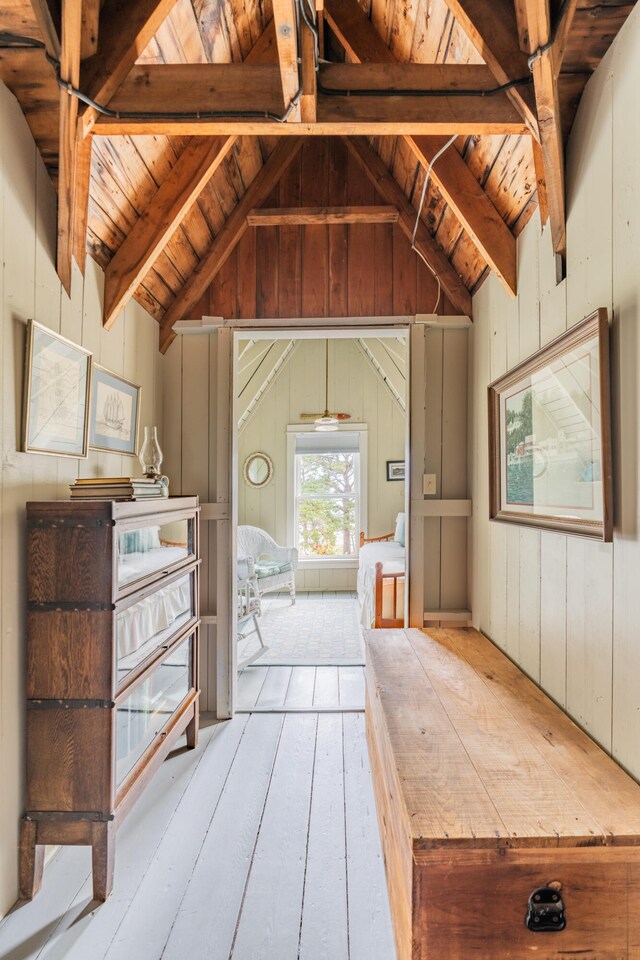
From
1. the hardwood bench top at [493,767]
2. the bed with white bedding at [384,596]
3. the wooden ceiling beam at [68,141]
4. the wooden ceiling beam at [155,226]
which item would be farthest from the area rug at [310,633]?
the wooden ceiling beam at [68,141]

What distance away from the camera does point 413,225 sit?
9.11 feet

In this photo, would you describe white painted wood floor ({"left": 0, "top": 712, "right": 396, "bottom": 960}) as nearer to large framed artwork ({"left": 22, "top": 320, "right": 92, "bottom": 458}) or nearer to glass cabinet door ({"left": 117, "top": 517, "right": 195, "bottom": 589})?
glass cabinet door ({"left": 117, "top": 517, "right": 195, "bottom": 589})

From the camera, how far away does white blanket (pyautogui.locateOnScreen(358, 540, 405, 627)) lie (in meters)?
3.96

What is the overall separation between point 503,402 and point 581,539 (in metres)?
0.86

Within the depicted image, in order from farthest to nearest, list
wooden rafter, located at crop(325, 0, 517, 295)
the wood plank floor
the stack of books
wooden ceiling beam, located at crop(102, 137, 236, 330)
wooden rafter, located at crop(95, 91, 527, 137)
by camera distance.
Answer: the wood plank floor → wooden ceiling beam, located at crop(102, 137, 236, 330) → wooden rafter, located at crop(325, 0, 517, 295) → the stack of books → wooden rafter, located at crop(95, 91, 527, 137)

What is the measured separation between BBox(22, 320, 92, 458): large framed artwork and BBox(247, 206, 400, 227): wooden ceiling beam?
138 cm

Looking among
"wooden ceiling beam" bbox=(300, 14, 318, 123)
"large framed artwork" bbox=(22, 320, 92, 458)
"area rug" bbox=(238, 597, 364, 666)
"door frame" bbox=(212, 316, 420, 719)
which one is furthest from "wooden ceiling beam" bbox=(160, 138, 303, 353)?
"area rug" bbox=(238, 597, 364, 666)

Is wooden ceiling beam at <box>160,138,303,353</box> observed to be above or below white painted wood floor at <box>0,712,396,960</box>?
above

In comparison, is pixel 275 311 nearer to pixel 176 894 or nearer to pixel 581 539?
pixel 581 539

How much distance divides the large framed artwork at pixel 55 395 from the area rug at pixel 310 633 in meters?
2.46

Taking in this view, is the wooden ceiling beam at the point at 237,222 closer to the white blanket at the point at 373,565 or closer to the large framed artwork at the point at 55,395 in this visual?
the large framed artwork at the point at 55,395

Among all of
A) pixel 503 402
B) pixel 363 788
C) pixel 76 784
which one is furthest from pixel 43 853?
pixel 503 402

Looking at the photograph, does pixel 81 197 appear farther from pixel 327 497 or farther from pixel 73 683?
pixel 327 497

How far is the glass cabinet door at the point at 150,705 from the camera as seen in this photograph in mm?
1806
